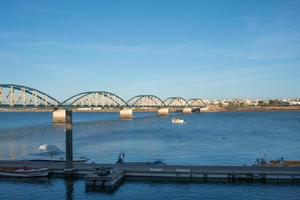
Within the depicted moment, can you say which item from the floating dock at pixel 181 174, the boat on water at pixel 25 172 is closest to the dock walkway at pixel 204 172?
the floating dock at pixel 181 174

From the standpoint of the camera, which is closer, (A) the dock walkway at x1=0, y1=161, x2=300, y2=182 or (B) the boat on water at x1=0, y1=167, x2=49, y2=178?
(A) the dock walkway at x1=0, y1=161, x2=300, y2=182

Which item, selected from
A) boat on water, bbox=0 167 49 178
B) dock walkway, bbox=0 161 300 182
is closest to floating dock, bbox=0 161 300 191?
A: dock walkway, bbox=0 161 300 182

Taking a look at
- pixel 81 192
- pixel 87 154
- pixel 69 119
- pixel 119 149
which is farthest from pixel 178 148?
pixel 81 192

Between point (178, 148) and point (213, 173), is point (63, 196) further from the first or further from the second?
point (178, 148)

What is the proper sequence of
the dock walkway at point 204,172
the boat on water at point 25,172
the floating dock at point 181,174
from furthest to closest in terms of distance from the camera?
the boat on water at point 25,172 < the dock walkway at point 204,172 < the floating dock at point 181,174

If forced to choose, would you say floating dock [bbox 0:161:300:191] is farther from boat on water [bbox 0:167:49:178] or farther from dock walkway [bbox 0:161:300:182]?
boat on water [bbox 0:167:49:178]

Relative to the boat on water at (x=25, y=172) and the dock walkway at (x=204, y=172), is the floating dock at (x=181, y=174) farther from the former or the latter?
the boat on water at (x=25, y=172)

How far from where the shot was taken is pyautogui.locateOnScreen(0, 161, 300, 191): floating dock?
34.8 m

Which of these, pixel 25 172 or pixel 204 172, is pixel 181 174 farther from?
pixel 25 172

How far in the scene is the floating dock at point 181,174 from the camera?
34.8 meters

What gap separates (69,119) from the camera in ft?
135

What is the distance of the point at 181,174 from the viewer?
36.7 meters

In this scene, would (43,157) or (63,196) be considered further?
(43,157)

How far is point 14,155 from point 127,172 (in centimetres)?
2712
